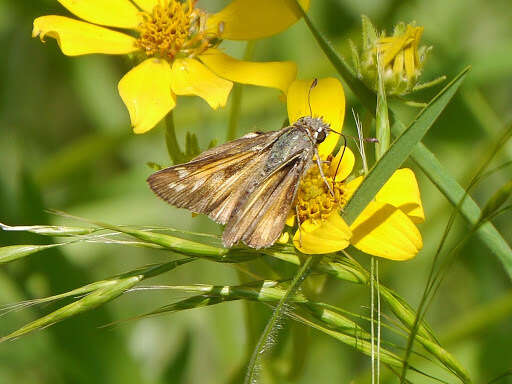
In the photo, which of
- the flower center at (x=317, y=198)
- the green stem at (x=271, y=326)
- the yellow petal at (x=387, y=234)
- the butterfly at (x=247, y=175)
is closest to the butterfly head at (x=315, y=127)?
the butterfly at (x=247, y=175)

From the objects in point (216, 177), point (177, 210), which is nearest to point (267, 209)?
point (216, 177)

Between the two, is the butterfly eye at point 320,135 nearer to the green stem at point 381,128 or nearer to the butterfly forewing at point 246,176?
the butterfly forewing at point 246,176

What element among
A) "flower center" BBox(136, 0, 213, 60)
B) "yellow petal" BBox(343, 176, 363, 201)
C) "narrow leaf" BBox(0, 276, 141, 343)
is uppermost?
"flower center" BBox(136, 0, 213, 60)

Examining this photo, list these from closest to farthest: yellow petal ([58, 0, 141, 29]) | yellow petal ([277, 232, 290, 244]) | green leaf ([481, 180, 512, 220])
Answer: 1. green leaf ([481, 180, 512, 220])
2. yellow petal ([277, 232, 290, 244])
3. yellow petal ([58, 0, 141, 29])

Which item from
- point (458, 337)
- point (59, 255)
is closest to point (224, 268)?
point (59, 255)

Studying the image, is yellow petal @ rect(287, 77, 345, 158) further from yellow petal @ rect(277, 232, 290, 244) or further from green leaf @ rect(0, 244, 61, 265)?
green leaf @ rect(0, 244, 61, 265)

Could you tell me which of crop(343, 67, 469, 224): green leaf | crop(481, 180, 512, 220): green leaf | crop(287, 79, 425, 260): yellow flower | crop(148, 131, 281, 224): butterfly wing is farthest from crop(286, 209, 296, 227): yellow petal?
crop(481, 180, 512, 220): green leaf

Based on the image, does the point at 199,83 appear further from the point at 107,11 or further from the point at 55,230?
the point at 55,230
